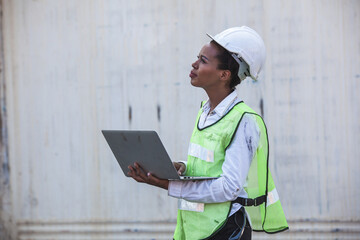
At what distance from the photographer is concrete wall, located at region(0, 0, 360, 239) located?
4.44 meters

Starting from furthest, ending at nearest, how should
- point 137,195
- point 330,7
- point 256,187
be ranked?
1. point 137,195
2. point 330,7
3. point 256,187

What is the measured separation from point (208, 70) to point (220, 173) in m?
0.46

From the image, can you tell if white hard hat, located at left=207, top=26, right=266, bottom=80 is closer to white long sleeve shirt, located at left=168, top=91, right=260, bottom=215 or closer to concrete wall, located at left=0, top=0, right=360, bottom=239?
white long sleeve shirt, located at left=168, top=91, right=260, bottom=215

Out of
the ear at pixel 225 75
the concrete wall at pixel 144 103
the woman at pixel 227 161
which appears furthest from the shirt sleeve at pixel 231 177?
the concrete wall at pixel 144 103

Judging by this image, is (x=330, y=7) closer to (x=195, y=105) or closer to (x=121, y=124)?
(x=195, y=105)

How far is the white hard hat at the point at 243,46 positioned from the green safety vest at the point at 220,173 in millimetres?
193

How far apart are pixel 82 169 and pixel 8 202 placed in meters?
0.75

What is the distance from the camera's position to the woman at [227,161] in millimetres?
2305

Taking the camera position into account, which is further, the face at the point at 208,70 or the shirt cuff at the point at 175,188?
the face at the point at 208,70

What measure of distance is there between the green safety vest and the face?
0.16 meters

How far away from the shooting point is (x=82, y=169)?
15.7 ft

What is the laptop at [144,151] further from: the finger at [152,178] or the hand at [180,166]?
the hand at [180,166]

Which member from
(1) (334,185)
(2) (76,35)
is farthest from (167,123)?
(1) (334,185)

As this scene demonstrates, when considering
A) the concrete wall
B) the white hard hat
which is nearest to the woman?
the white hard hat
